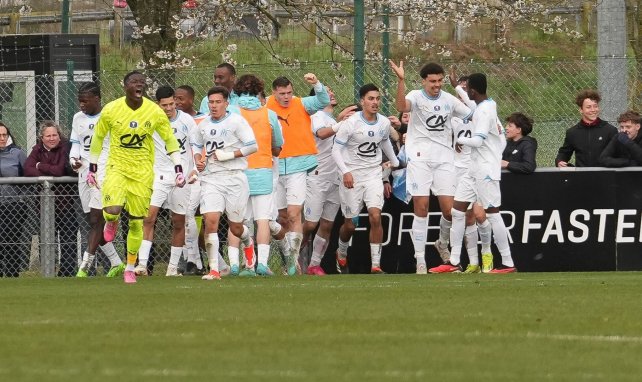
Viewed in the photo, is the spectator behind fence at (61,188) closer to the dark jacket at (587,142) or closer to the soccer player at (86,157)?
the soccer player at (86,157)

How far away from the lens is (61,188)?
60.7 feet

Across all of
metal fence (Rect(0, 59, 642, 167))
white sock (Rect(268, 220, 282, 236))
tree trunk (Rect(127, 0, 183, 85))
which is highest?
tree trunk (Rect(127, 0, 183, 85))

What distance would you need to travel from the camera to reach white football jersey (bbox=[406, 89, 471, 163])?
691 inches

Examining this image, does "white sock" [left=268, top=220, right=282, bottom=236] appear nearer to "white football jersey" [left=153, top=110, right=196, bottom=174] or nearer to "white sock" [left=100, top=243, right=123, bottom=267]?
"white football jersey" [left=153, top=110, right=196, bottom=174]

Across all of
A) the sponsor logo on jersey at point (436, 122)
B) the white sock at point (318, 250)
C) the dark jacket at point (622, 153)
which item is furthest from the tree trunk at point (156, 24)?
the dark jacket at point (622, 153)

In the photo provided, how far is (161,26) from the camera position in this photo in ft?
74.4

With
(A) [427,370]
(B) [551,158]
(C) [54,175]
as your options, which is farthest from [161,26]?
(A) [427,370]

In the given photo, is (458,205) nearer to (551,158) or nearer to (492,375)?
(551,158)

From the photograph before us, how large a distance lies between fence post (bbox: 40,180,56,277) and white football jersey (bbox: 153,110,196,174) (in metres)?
1.77

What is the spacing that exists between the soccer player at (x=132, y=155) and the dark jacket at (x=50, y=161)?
11.4 ft

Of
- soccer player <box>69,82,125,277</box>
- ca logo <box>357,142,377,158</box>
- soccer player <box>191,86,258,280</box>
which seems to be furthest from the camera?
ca logo <box>357,142,377,158</box>

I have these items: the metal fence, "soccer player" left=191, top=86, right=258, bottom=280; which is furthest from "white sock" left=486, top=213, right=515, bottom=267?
"soccer player" left=191, top=86, right=258, bottom=280

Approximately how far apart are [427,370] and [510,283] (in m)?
6.76

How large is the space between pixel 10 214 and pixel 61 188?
2.24ft
